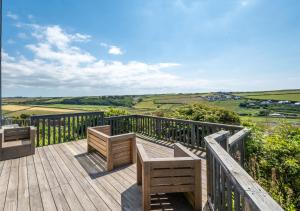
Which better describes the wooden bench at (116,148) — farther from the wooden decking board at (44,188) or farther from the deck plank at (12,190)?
the deck plank at (12,190)

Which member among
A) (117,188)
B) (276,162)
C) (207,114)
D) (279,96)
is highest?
(279,96)

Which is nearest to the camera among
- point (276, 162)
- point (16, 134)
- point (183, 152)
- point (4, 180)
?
point (183, 152)

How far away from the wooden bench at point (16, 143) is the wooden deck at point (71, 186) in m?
0.20

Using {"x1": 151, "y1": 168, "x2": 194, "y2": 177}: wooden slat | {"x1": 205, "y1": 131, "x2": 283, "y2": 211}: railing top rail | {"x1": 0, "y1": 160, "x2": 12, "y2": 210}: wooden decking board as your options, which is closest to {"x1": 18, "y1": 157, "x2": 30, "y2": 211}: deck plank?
{"x1": 0, "y1": 160, "x2": 12, "y2": 210}: wooden decking board

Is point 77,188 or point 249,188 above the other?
point 249,188

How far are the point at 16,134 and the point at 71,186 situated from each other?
11.2 ft

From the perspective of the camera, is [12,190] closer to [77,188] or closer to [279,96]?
[77,188]

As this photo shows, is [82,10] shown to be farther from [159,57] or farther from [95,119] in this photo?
[159,57]

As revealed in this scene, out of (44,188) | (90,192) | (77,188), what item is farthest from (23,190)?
(90,192)

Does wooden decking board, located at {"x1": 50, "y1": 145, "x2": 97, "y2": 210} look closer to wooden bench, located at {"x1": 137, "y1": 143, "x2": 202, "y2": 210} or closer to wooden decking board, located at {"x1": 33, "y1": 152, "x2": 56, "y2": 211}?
wooden decking board, located at {"x1": 33, "y1": 152, "x2": 56, "y2": 211}

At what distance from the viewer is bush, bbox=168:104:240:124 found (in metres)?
7.82

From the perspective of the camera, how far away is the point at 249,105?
23000mm

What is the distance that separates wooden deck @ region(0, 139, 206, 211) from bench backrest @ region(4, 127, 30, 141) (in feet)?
3.30

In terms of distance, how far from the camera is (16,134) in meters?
5.19
